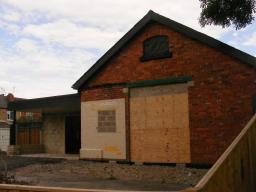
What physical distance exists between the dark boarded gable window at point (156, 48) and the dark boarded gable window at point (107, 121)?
2.94 meters

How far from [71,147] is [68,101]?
18.4ft

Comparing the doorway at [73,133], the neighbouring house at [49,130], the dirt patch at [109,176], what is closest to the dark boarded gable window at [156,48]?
the dirt patch at [109,176]

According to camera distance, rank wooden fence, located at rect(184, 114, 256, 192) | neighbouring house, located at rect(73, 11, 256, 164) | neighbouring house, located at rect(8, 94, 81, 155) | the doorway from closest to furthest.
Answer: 1. wooden fence, located at rect(184, 114, 256, 192)
2. neighbouring house, located at rect(73, 11, 256, 164)
3. neighbouring house, located at rect(8, 94, 81, 155)
4. the doorway

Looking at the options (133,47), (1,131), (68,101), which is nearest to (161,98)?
(133,47)

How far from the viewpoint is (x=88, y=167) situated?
52.7ft

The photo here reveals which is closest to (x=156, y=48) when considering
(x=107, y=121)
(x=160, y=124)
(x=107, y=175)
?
(x=160, y=124)

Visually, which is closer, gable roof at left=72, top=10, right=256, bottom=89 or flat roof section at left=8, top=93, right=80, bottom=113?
gable roof at left=72, top=10, right=256, bottom=89

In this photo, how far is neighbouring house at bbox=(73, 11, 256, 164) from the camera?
48.6ft

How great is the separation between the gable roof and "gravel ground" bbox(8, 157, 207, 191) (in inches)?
170

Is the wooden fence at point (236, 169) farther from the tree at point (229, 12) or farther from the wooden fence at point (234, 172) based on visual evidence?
the tree at point (229, 12)

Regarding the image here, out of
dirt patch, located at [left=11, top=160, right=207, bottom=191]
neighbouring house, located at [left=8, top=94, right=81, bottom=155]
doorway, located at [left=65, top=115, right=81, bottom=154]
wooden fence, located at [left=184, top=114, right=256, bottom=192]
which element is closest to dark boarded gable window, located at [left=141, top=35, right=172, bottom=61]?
dirt patch, located at [left=11, top=160, right=207, bottom=191]

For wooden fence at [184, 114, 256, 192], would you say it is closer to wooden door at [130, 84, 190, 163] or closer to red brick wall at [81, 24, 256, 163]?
red brick wall at [81, 24, 256, 163]

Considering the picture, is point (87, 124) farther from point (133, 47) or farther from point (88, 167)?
point (133, 47)

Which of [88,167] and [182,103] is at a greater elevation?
[182,103]
